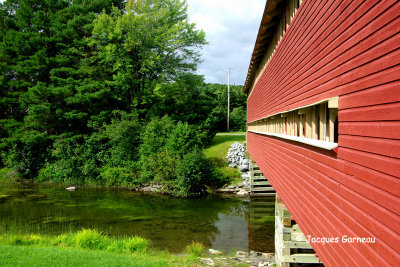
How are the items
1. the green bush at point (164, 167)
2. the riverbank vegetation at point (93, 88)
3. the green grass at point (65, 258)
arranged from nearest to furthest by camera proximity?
the green grass at point (65, 258)
the green bush at point (164, 167)
the riverbank vegetation at point (93, 88)

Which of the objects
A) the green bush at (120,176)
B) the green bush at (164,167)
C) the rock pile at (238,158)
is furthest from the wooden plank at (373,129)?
the green bush at (120,176)

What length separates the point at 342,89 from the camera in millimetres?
3158

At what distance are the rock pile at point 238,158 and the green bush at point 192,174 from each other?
3.19 m

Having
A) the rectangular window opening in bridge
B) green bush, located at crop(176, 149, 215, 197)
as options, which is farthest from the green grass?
green bush, located at crop(176, 149, 215, 197)

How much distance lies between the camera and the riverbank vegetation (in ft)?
75.9

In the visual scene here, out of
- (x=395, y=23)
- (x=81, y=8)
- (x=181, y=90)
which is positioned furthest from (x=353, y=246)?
(x=81, y=8)

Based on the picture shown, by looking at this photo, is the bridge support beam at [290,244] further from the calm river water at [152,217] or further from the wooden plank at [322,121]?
the calm river water at [152,217]

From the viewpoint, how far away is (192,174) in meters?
18.3

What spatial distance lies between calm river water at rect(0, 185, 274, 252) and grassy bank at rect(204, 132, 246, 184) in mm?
2769

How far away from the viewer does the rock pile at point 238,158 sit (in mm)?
21094

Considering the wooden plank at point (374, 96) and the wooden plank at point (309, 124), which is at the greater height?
the wooden plank at point (374, 96)

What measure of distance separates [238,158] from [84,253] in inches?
608

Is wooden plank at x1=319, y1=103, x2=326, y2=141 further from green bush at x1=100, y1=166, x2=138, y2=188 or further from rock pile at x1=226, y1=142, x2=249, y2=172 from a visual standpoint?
green bush at x1=100, y1=166, x2=138, y2=188

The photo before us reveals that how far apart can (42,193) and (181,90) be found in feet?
46.2
